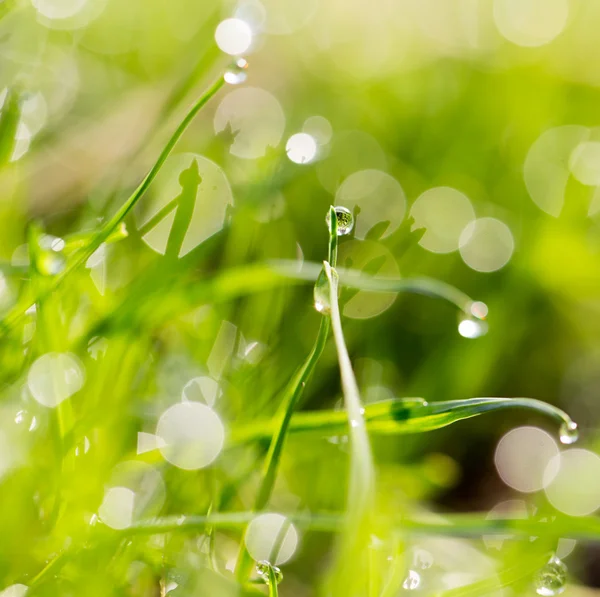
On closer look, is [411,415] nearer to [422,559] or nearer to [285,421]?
[285,421]

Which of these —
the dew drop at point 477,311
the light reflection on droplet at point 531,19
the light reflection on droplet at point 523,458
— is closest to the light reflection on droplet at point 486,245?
the light reflection on droplet at point 523,458

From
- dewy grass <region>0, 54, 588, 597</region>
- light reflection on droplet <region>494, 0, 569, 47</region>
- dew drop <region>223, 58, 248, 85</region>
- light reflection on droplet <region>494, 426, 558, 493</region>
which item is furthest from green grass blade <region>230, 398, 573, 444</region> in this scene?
light reflection on droplet <region>494, 0, 569, 47</region>

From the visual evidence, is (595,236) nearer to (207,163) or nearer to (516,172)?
(516,172)

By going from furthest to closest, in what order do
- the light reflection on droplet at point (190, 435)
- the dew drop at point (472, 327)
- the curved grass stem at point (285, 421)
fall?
the dew drop at point (472, 327) < the light reflection on droplet at point (190, 435) < the curved grass stem at point (285, 421)

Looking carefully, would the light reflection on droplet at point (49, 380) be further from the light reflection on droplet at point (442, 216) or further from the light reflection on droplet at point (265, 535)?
the light reflection on droplet at point (442, 216)

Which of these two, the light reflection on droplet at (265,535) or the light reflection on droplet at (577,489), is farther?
the light reflection on droplet at (577,489)

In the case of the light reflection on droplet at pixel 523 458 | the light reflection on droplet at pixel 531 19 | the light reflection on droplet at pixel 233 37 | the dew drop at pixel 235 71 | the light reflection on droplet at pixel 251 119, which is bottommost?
the light reflection on droplet at pixel 523 458

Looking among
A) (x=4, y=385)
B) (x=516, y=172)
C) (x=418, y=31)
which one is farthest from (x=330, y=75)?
(x=4, y=385)

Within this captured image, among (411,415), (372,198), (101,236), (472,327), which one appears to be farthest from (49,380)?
(372,198)
